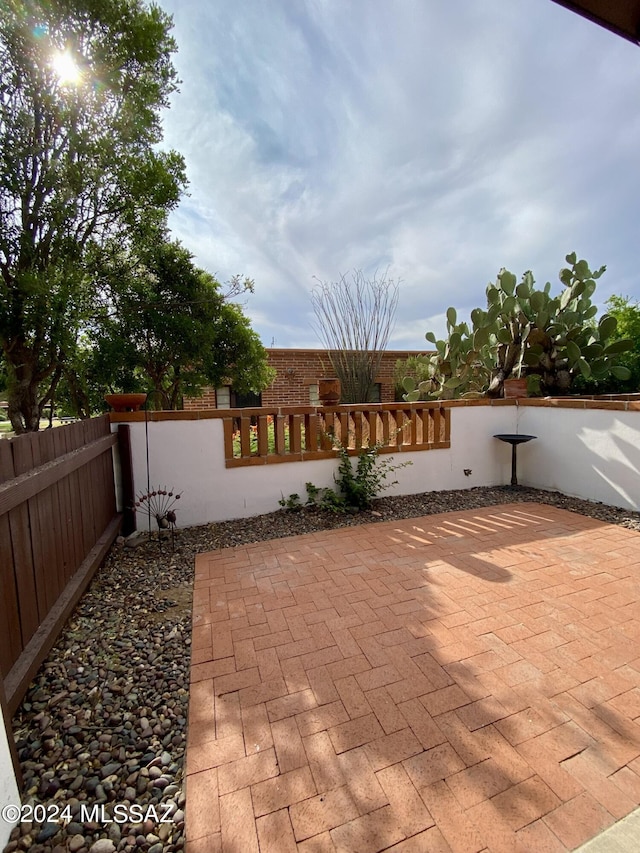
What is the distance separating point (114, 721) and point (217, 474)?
8.03 ft

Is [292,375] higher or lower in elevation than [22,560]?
higher

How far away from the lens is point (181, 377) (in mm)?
4871

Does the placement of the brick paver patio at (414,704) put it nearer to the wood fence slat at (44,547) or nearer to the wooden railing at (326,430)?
the wood fence slat at (44,547)

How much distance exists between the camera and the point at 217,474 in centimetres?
385

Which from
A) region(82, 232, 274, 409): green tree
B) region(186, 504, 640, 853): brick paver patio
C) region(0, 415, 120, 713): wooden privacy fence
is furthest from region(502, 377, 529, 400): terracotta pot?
region(0, 415, 120, 713): wooden privacy fence

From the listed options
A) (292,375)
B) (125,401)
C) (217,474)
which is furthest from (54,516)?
(292,375)

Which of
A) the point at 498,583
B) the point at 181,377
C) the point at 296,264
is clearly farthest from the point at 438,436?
the point at 296,264

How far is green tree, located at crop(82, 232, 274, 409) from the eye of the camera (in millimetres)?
3943

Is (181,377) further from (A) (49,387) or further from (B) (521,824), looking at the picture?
(B) (521,824)

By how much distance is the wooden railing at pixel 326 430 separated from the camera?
392 centimetres

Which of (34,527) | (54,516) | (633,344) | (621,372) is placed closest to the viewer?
(34,527)

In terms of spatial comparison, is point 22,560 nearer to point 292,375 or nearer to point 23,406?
point 23,406

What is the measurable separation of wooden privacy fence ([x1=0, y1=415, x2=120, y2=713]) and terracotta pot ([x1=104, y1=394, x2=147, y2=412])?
620 mm

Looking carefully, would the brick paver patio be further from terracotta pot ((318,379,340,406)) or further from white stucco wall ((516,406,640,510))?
terracotta pot ((318,379,340,406))
